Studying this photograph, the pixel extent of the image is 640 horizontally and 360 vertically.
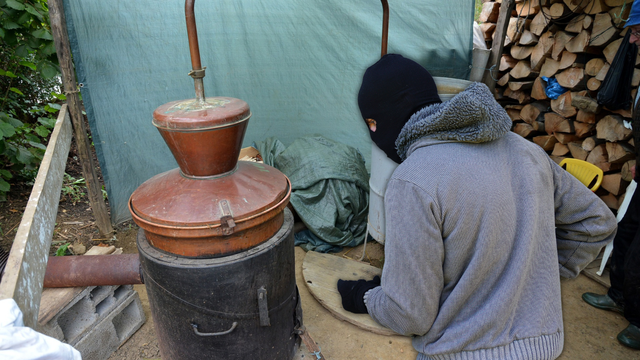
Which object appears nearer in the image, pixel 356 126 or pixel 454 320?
pixel 454 320

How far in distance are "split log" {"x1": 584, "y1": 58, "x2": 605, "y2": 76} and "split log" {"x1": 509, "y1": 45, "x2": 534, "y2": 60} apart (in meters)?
0.73

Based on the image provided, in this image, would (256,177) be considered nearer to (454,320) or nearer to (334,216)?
(454,320)

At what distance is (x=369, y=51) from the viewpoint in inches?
151

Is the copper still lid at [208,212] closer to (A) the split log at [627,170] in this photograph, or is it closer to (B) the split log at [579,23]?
(A) the split log at [627,170]

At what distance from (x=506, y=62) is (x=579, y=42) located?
97 centimetres

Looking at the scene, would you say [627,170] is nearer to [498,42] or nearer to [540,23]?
[540,23]

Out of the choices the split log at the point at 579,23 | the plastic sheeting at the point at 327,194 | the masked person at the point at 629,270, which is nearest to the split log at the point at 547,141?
the split log at the point at 579,23

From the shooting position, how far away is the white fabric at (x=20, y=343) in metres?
0.92

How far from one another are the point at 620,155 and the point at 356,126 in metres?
2.38

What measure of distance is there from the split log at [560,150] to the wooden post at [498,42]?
40.6 inches

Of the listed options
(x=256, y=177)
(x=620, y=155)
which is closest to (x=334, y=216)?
(x=256, y=177)

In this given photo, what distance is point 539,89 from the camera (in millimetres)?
3912

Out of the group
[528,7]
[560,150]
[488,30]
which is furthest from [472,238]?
[488,30]

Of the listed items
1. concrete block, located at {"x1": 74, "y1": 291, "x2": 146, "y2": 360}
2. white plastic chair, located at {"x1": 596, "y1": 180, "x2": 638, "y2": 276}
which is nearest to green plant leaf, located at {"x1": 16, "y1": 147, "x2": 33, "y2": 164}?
concrete block, located at {"x1": 74, "y1": 291, "x2": 146, "y2": 360}
